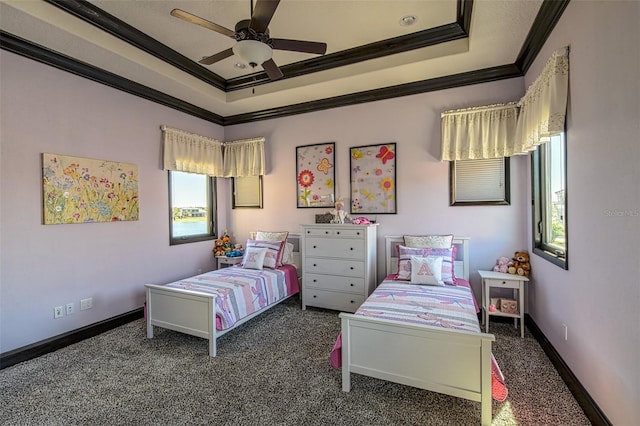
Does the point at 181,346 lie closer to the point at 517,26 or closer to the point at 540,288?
the point at 540,288

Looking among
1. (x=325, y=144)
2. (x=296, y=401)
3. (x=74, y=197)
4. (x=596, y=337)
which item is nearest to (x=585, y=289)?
(x=596, y=337)

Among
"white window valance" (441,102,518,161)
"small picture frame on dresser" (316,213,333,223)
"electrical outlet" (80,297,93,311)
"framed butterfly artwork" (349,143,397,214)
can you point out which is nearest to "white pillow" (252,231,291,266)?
"small picture frame on dresser" (316,213,333,223)

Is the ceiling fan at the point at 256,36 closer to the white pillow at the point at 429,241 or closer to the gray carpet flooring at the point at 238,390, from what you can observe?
the white pillow at the point at 429,241

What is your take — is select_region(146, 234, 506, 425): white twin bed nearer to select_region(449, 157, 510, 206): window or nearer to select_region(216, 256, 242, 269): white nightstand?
select_region(449, 157, 510, 206): window

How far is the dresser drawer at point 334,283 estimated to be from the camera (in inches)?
141

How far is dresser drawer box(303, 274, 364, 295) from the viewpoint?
3594mm

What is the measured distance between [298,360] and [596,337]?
2102 millimetres

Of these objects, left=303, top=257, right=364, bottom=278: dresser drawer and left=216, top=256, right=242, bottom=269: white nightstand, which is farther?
left=216, top=256, right=242, bottom=269: white nightstand

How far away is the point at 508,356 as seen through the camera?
2.58 metres

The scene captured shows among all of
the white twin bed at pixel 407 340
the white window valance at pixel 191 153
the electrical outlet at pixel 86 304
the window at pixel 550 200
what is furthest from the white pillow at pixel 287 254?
the window at pixel 550 200

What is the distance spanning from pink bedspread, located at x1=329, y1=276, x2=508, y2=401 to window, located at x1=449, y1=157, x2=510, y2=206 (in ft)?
3.47

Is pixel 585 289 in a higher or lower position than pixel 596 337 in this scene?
higher

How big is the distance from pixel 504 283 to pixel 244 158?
3.91 meters

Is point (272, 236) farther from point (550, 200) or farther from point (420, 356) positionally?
point (550, 200)
